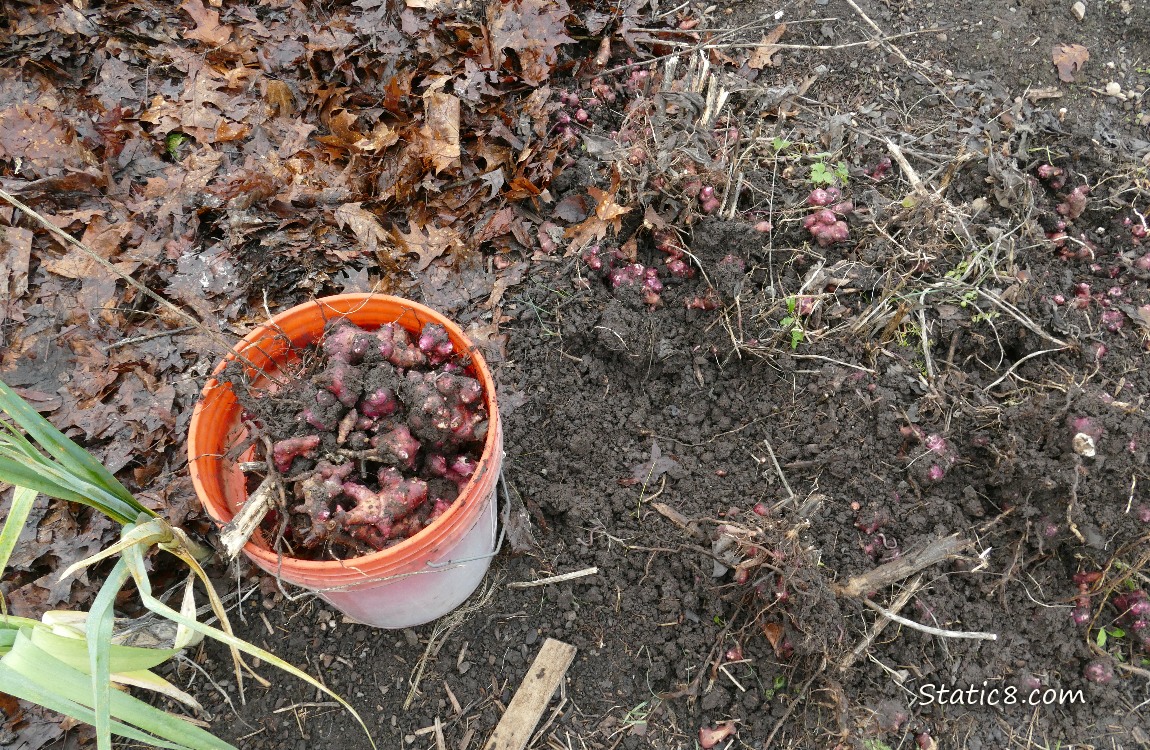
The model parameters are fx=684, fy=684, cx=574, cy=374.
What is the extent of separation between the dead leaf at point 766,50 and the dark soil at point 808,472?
27 centimetres

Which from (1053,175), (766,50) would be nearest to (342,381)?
(766,50)

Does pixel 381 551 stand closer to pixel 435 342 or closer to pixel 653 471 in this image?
pixel 435 342

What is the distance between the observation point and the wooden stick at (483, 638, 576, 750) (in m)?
2.01

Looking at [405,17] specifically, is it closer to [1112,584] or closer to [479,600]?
[479,600]

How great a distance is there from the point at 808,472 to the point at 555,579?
0.90m

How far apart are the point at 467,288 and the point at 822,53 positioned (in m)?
2.04

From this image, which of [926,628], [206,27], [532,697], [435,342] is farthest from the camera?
[206,27]

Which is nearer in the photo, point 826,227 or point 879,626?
point 879,626

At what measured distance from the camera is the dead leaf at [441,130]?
8.85 feet

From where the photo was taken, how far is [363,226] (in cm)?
264

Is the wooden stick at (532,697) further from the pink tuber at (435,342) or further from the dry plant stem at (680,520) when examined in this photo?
the pink tuber at (435,342)

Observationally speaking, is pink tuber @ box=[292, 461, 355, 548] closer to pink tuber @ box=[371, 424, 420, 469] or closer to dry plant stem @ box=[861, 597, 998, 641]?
pink tuber @ box=[371, 424, 420, 469]

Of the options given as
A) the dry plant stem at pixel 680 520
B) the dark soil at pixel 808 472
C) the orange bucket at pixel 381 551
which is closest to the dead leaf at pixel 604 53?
the dark soil at pixel 808 472

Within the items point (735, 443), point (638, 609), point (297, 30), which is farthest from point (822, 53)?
point (638, 609)
